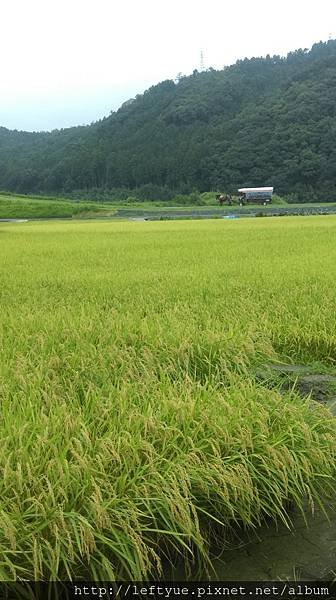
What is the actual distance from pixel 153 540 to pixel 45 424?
52 cm

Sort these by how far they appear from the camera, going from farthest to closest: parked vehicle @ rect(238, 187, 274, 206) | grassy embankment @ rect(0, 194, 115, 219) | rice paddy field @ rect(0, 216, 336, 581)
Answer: parked vehicle @ rect(238, 187, 274, 206) < grassy embankment @ rect(0, 194, 115, 219) < rice paddy field @ rect(0, 216, 336, 581)

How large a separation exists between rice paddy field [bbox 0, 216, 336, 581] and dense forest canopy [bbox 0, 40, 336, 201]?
136 ft

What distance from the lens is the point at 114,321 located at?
3.69m

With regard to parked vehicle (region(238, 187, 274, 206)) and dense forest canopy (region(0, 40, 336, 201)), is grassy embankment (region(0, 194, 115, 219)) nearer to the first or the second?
parked vehicle (region(238, 187, 274, 206))

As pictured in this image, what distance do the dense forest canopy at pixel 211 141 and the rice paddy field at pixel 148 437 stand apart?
1630 inches

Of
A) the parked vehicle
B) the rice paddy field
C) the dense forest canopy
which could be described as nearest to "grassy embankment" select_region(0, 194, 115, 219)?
the parked vehicle

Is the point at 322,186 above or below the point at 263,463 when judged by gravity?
above

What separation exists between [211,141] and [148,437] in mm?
55599

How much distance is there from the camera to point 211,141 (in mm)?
54781

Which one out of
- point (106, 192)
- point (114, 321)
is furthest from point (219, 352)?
point (106, 192)

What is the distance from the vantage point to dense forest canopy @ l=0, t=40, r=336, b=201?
4653cm

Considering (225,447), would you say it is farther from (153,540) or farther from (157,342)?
(157,342)

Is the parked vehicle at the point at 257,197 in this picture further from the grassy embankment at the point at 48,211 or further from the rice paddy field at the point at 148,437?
the rice paddy field at the point at 148,437

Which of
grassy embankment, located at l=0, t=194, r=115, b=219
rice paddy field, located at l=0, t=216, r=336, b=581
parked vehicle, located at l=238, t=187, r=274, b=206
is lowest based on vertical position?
rice paddy field, located at l=0, t=216, r=336, b=581
